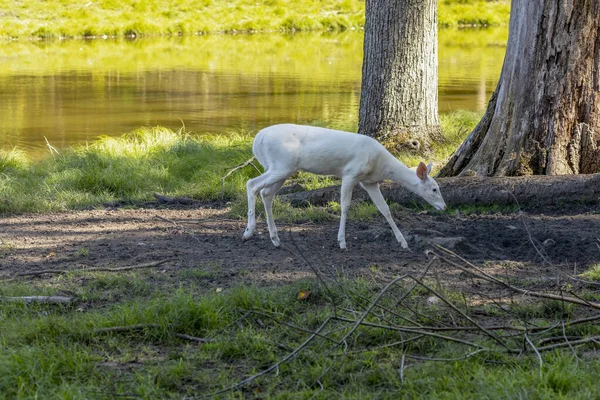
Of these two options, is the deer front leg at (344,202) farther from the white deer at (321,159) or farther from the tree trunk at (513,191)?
the tree trunk at (513,191)

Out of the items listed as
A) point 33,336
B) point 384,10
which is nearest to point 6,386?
point 33,336

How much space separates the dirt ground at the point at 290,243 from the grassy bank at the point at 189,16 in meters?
28.6

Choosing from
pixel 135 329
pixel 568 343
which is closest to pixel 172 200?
pixel 135 329

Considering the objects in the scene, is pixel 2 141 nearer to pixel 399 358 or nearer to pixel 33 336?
pixel 33 336

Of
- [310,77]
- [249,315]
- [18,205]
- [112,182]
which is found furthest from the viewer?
[310,77]

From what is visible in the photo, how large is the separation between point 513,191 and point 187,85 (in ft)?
48.0

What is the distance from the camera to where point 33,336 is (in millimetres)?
5020

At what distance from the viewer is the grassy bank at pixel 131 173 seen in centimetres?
985

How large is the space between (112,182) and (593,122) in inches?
218

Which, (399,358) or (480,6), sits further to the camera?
(480,6)

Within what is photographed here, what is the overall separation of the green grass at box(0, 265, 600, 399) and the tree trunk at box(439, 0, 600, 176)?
11.3 feet

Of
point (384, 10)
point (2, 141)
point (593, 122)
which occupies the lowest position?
point (2, 141)

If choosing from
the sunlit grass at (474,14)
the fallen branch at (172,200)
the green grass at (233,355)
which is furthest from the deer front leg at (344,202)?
the sunlit grass at (474,14)

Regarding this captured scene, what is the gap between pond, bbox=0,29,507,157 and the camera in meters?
16.7
